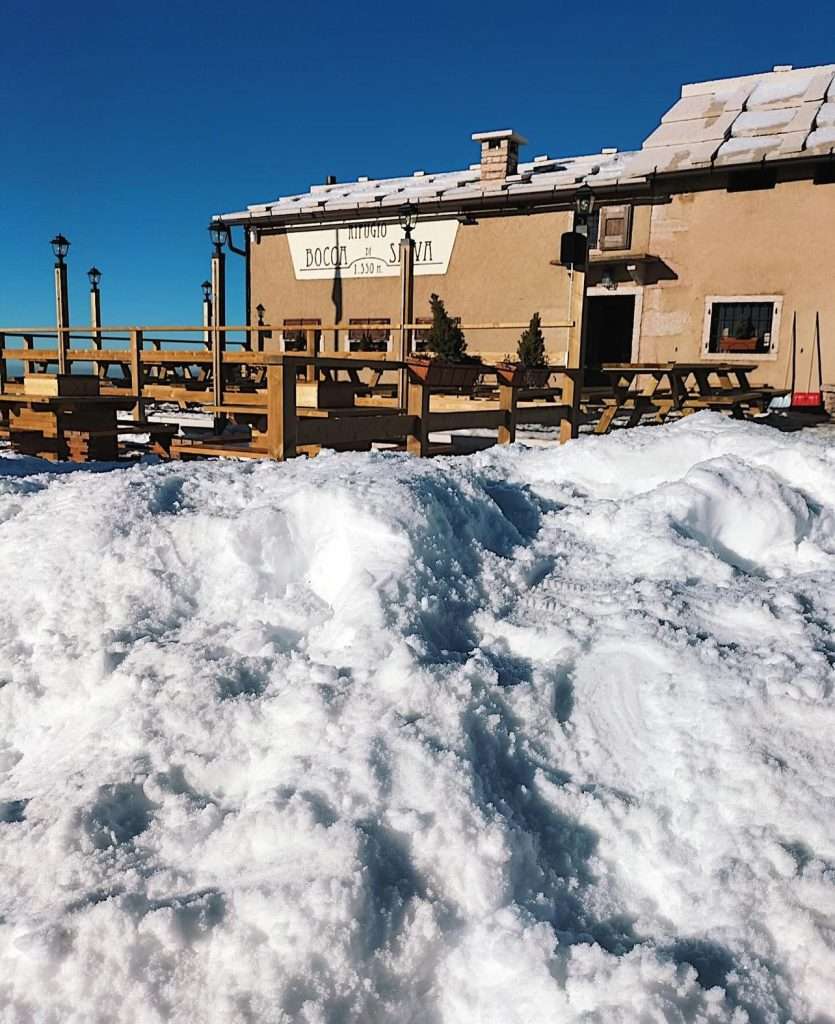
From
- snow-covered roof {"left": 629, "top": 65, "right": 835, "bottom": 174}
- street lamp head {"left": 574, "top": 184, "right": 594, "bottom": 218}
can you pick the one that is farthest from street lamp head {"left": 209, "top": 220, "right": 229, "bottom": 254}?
snow-covered roof {"left": 629, "top": 65, "right": 835, "bottom": 174}

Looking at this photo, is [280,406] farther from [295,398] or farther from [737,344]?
[737,344]

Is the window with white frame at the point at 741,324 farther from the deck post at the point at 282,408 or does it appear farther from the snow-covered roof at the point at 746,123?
the deck post at the point at 282,408

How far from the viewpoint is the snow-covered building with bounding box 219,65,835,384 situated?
12672mm

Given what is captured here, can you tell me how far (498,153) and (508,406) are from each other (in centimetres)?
1146

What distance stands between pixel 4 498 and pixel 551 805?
2.57m

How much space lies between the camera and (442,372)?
19.1 feet

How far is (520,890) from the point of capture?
63.6 inches

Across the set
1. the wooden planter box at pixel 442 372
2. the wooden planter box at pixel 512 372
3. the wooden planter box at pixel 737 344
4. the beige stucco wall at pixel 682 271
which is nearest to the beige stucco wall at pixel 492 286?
the beige stucco wall at pixel 682 271

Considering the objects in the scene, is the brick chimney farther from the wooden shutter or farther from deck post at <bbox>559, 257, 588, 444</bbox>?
deck post at <bbox>559, 257, 588, 444</bbox>

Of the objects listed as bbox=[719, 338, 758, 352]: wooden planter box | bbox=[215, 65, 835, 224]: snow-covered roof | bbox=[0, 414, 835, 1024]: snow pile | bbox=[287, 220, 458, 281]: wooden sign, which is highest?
bbox=[215, 65, 835, 224]: snow-covered roof

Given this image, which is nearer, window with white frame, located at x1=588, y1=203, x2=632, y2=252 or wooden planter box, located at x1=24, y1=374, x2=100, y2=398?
wooden planter box, located at x1=24, y1=374, x2=100, y2=398

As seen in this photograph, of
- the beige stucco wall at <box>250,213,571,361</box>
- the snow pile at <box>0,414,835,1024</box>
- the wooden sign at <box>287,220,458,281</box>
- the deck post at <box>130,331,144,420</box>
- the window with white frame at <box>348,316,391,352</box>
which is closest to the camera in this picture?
the snow pile at <box>0,414,835,1024</box>

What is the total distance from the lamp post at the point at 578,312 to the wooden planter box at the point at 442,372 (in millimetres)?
1316

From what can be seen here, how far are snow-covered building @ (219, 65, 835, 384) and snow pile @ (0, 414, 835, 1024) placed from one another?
9.29 metres
